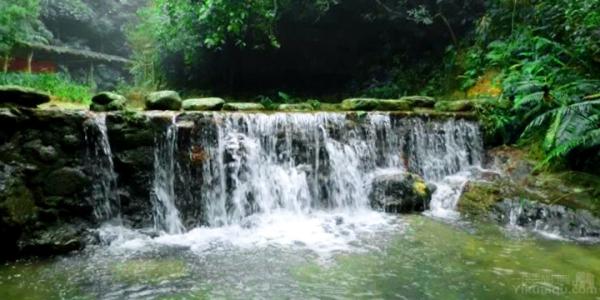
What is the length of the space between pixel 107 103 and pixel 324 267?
13.5 ft

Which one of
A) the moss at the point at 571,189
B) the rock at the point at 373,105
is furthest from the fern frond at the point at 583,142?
the rock at the point at 373,105

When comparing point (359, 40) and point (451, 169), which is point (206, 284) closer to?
point (451, 169)

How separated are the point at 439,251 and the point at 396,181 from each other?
1.98m

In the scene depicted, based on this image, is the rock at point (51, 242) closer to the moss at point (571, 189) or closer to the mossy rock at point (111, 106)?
the mossy rock at point (111, 106)

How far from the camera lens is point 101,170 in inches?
215

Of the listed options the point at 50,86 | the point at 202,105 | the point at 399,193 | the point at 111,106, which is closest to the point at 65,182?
the point at 111,106

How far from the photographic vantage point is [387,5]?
11.3 metres

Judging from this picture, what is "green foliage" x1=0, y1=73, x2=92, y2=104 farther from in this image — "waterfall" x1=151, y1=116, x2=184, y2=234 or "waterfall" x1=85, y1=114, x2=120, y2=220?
"waterfall" x1=151, y1=116, x2=184, y2=234

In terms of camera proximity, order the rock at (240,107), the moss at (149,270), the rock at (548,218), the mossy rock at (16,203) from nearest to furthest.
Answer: the moss at (149,270) < the mossy rock at (16,203) < the rock at (548,218) < the rock at (240,107)

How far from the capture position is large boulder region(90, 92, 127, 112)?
607cm

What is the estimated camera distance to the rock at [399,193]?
618 cm

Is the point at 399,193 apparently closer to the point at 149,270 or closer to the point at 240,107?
the point at 240,107

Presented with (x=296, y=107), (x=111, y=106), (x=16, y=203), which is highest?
(x=296, y=107)

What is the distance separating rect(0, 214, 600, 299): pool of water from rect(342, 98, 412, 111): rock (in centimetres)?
303
